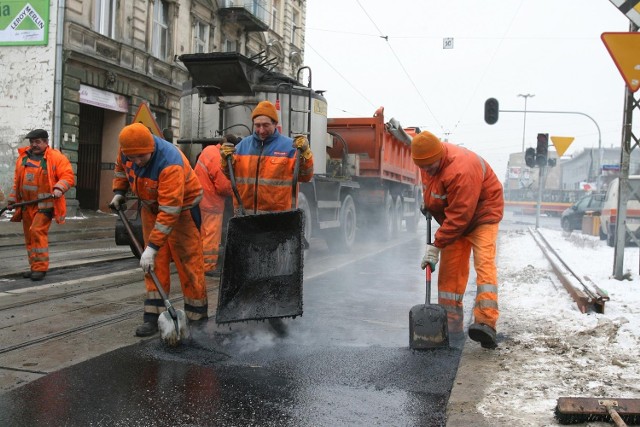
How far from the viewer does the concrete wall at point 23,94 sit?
643 inches

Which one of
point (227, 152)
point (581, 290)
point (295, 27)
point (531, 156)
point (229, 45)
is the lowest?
point (581, 290)

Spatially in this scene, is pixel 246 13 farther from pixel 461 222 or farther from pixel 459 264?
pixel 461 222

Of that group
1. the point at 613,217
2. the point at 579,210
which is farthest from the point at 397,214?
the point at 579,210

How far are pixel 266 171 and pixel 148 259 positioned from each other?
120 cm

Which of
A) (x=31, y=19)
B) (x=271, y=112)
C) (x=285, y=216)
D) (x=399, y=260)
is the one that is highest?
(x=31, y=19)

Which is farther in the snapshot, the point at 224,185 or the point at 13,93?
the point at 13,93

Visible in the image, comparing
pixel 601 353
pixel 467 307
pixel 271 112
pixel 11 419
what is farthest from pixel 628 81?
pixel 11 419

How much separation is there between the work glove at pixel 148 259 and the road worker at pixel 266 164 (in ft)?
Result: 3.15

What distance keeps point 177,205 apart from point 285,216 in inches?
33.1

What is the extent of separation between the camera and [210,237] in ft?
23.4

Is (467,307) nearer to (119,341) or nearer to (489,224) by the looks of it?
(489,224)

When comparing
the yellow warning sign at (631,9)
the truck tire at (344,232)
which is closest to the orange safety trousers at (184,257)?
the yellow warning sign at (631,9)

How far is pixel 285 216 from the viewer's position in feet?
15.6

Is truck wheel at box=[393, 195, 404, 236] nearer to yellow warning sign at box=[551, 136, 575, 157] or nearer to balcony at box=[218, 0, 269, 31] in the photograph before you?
yellow warning sign at box=[551, 136, 575, 157]
